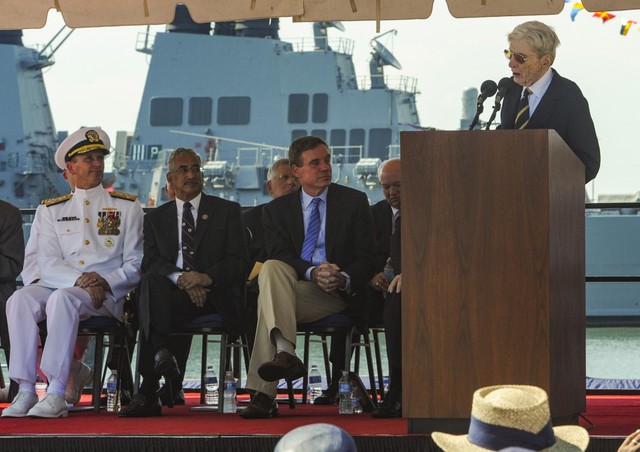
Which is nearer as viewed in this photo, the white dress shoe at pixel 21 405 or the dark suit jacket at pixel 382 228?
the white dress shoe at pixel 21 405

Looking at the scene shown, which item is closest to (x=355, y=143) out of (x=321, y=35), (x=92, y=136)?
(x=321, y=35)

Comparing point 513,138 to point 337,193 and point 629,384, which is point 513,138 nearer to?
point 337,193

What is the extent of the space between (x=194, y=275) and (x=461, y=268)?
149 cm

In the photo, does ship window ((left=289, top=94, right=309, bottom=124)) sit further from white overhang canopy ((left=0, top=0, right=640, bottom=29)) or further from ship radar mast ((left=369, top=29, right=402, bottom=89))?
white overhang canopy ((left=0, top=0, right=640, bottom=29))

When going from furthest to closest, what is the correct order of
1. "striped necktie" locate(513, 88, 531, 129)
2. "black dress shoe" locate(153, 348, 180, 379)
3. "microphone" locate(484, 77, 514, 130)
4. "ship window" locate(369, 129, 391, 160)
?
"ship window" locate(369, 129, 391, 160), "black dress shoe" locate(153, 348, 180, 379), "striped necktie" locate(513, 88, 531, 129), "microphone" locate(484, 77, 514, 130)

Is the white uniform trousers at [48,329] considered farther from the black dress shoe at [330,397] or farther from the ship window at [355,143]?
the ship window at [355,143]

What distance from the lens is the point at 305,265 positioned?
4.82 meters

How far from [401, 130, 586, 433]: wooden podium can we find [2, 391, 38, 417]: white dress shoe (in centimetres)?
170

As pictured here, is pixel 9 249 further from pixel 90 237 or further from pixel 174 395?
pixel 174 395

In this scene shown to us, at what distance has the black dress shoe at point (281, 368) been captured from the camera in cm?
441

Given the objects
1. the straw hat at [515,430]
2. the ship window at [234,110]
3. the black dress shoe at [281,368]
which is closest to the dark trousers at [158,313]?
the black dress shoe at [281,368]

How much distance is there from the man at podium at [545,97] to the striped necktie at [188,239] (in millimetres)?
1513

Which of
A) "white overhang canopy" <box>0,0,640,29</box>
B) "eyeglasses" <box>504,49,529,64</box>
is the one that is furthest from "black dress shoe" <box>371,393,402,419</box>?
"white overhang canopy" <box>0,0,640,29</box>

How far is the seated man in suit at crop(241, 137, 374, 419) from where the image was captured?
4.54 meters
